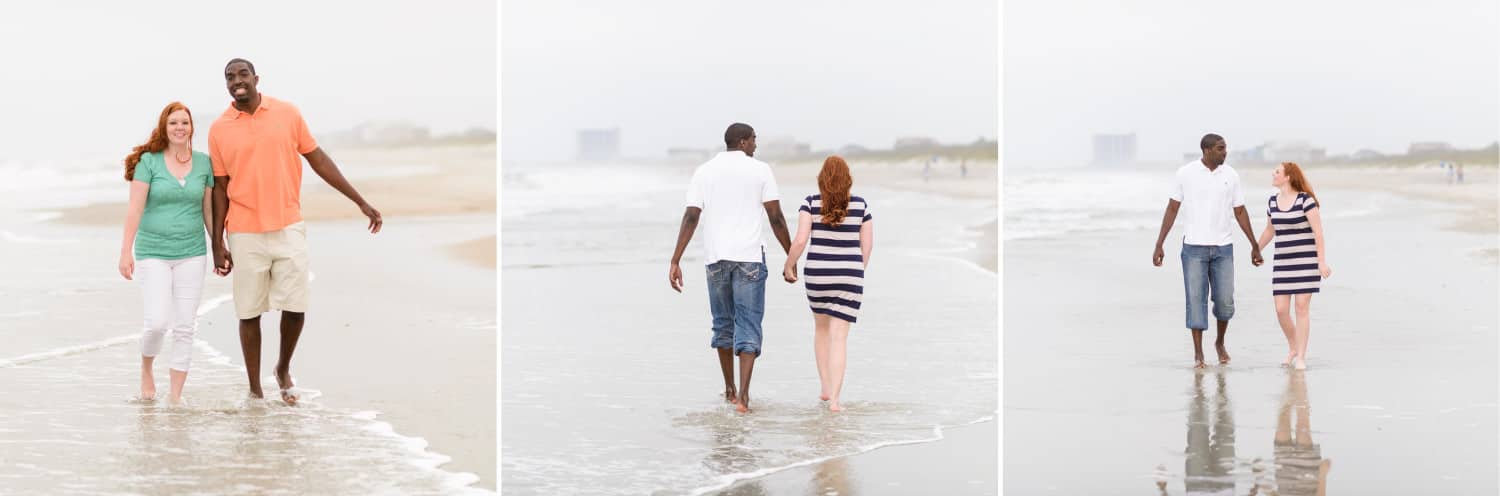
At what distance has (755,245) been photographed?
6.59 m

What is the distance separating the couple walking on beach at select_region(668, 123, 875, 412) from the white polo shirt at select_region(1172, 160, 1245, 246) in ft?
7.11

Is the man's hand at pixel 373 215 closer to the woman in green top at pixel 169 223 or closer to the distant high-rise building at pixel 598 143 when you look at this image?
the woman in green top at pixel 169 223

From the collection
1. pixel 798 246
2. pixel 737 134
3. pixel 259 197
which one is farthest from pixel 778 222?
pixel 259 197

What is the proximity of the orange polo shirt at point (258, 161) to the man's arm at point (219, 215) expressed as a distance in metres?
0.02

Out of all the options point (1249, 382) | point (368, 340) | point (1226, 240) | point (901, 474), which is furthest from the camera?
point (368, 340)

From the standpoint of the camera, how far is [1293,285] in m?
7.96

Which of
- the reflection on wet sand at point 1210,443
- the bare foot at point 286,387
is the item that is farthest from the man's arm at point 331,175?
the reflection on wet sand at point 1210,443

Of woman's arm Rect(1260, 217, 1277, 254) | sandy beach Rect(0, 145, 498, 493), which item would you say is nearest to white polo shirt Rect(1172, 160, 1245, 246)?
woman's arm Rect(1260, 217, 1277, 254)

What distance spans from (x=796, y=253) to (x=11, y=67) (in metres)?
37.3

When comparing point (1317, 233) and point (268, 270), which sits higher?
point (1317, 233)

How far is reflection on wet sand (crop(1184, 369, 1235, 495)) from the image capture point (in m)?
5.15

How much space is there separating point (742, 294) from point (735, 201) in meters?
0.37

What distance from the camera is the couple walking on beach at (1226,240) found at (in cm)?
788

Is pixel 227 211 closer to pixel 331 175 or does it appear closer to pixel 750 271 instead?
pixel 331 175
